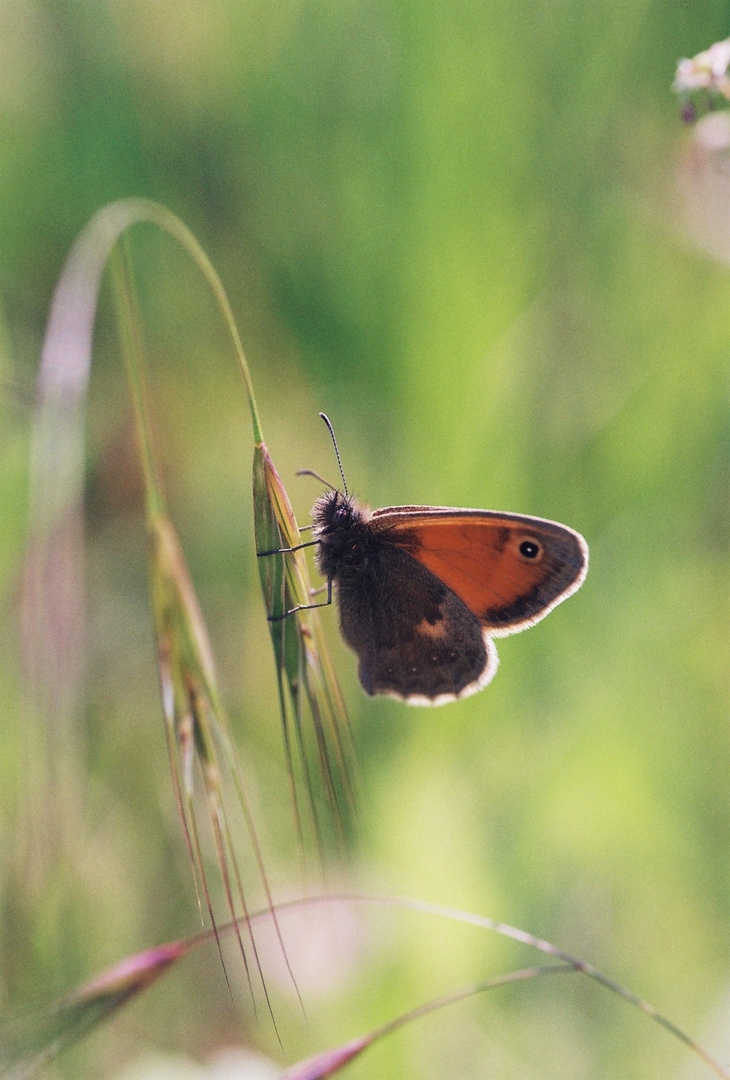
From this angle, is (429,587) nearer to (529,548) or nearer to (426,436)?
(529,548)

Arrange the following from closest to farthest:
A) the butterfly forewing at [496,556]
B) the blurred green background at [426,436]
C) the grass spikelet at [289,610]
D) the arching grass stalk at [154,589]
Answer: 1. the arching grass stalk at [154,589]
2. the grass spikelet at [289,610]
3. the butterfly forewing at [496,556]
4. the blurred green background at [426,436]

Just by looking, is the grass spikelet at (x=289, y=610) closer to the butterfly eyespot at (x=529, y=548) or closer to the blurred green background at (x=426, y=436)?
the butterfly eyespot at (x=529, y=548)

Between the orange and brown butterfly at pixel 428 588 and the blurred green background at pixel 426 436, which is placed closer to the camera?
the orange and brown butterfly at pixel 428 588

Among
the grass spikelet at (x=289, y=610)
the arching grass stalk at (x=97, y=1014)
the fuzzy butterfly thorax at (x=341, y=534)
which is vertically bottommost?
the arching grass stalk at (x=97, y=1014)

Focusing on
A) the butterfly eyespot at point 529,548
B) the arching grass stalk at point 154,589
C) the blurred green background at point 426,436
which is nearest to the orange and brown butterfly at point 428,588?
the butterfly eyespot at point 529,548

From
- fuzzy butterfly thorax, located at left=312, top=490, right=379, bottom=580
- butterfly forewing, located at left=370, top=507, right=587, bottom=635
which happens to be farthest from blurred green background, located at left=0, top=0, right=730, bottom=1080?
butterfly forewing, located at left=370, top=507, right=587, bottom=635

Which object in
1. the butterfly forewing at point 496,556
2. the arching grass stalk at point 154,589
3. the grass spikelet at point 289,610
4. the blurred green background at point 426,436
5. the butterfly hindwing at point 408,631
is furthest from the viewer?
the blurred green background at point 426,436

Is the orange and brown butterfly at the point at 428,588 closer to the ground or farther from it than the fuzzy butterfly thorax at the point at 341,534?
closer to the ground
